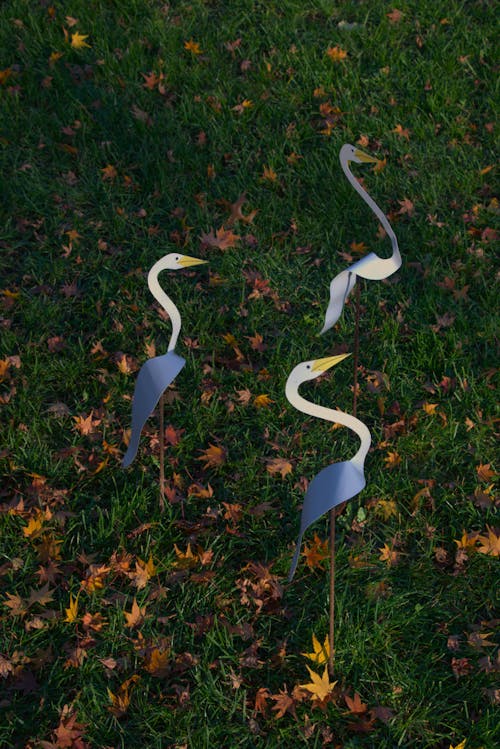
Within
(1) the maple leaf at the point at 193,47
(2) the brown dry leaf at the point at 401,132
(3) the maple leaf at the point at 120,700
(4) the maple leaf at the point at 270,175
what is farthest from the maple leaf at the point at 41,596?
(1) the maple leaf at the point at 193,47

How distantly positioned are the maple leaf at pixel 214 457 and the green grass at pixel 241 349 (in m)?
0.06

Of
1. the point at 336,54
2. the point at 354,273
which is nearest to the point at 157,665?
the point at 354,273

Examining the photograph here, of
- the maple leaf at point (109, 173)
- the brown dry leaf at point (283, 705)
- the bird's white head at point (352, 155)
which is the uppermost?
the bird's white head at point (352, 155)

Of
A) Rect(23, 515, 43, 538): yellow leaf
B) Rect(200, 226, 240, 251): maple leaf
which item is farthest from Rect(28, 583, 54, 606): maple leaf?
Rect(200, 226, 240, 251): maple leaf

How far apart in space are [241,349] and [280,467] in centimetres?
74

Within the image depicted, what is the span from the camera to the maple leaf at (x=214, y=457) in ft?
10.8

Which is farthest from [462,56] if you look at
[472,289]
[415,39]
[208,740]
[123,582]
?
[208,740]

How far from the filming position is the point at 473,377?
139 inches

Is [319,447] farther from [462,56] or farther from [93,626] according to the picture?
[462,56]

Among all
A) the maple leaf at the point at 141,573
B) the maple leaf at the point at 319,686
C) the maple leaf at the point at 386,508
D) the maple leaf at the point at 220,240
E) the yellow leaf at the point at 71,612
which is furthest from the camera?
the maple leaf at the point at 220,240

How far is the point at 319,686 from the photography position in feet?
8.38

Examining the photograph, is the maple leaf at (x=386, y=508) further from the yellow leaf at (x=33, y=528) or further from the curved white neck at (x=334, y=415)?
the yellow leaf at (x=33, y=528)

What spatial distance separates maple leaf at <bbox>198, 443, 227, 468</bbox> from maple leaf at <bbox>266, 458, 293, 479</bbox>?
0.20 metres

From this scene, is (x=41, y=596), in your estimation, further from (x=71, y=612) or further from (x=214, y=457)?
(x=214, y=457)
